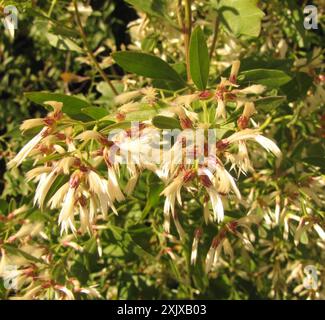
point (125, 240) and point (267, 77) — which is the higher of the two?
point (267, 77)

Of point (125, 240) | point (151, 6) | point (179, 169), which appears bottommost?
point (125, 240)

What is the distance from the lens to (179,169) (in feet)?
2.73

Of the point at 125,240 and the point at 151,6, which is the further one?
the point at 125,240

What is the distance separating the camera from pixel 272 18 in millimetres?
1704

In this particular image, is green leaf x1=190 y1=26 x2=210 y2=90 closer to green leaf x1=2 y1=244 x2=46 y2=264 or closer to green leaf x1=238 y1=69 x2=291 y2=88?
green leaf x1=238 y1=69 x2=291 y2=88

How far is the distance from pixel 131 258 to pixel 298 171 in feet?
1.70

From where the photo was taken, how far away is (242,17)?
1091 mm

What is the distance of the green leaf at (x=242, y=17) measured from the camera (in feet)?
3.54

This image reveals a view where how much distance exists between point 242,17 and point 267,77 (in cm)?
17

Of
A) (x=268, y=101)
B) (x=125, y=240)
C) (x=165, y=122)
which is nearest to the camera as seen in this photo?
(x=165, y=122)

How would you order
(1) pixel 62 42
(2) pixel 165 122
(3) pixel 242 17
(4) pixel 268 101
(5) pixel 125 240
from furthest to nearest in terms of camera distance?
1. (1) pixel 62 42
2. (5) pixel 125 240
3. (3) pixel 242 17
4. (4) pixel 268 101
5. (2) pixel 165 122

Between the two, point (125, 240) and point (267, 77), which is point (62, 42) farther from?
point (267, 77)

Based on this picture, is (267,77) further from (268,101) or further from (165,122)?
(165,122)

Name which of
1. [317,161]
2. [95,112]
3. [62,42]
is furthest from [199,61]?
[62,42]
